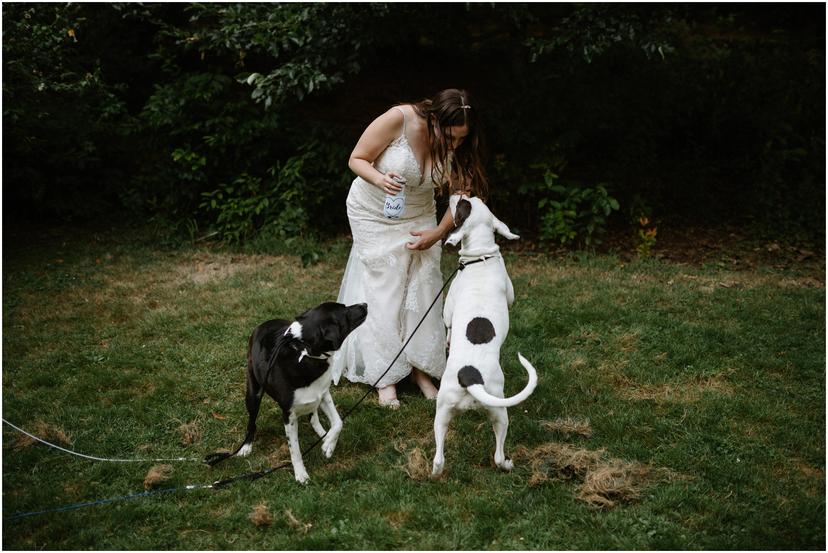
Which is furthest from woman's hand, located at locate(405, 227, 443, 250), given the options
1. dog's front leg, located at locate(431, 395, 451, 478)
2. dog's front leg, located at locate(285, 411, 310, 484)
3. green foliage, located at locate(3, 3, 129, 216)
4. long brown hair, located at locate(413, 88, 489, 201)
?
green foliage, located at locate(3, 3, 129, 216)

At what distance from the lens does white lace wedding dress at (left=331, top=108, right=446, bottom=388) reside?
448 centimetres

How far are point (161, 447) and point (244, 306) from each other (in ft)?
7.78

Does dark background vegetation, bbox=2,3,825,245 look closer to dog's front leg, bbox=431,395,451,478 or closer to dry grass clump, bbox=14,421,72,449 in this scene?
dry grass clump, bbox=14,421,72,449

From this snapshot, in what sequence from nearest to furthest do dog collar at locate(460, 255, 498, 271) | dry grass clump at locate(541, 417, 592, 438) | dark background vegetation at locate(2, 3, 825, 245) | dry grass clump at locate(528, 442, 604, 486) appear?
1. dry grass clump at locate(528, 442, 604, 486)
2. dog collar at locate(460, 255, 498, 271)
3. dry grass clump at locate(541, 417, 592, 438)
4. dark background vegetation at locate(2, 3, 825, 245)

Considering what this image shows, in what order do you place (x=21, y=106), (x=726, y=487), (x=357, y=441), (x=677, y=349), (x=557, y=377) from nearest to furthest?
(x=726, y=487) < (x=357, y=441) < (x=557, y=377) < (x=677, y=349) < (x=21, y=106)

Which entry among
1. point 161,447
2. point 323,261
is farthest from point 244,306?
point 161,447

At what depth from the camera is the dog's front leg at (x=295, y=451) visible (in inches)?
142

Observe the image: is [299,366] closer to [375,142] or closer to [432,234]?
[432,234]

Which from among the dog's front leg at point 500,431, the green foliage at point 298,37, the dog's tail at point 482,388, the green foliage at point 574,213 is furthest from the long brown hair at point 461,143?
the green foliage at point 574,213

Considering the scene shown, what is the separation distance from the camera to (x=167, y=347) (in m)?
5.46

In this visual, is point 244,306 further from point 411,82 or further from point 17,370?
point 411,82

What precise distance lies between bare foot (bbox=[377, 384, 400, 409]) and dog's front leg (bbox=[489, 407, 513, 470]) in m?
0.95

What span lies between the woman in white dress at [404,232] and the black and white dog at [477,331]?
32cm

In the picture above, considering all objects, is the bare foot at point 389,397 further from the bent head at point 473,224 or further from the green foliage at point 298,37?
the green foliage at point 298,37
